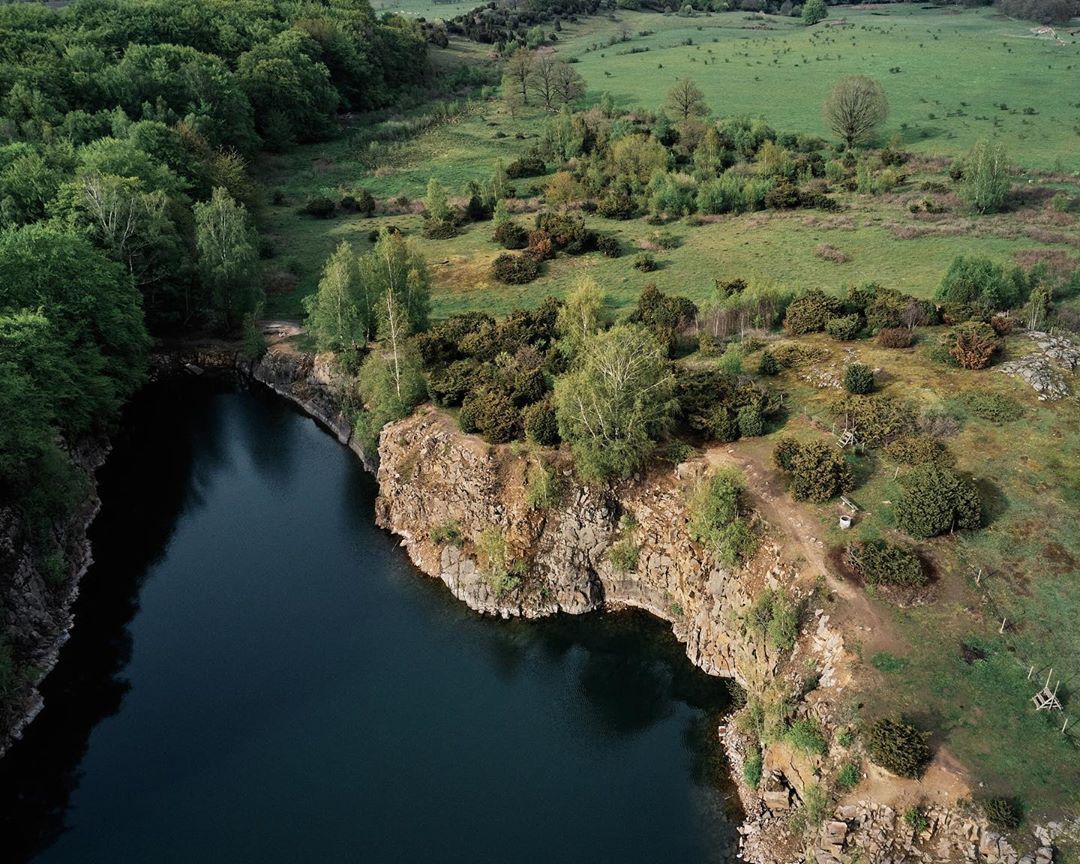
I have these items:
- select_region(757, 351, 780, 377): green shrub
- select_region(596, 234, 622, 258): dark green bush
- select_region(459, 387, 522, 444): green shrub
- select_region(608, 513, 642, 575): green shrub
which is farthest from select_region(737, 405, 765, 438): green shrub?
select_region(596, 234, 622, 258): dark green bush

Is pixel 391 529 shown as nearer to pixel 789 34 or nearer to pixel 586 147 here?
pixel 586 147

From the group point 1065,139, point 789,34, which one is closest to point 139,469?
point 1065,139

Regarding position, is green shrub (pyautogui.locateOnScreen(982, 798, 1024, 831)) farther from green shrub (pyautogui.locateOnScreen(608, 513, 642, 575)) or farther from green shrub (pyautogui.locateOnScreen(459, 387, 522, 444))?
green shrub (pyautogui.locateOnScreen(459, 387, 522, 444))

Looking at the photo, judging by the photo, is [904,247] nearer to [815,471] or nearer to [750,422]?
[750,422]

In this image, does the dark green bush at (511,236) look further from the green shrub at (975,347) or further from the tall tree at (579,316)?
the green shrub at (975,347)

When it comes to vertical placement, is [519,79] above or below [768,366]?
above

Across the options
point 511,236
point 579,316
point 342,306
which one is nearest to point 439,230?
point 511,236

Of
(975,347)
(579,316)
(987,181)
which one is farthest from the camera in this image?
(987,181)

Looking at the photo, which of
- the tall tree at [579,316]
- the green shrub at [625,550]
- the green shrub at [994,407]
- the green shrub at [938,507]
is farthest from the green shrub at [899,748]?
the tall tree at [579,316]
